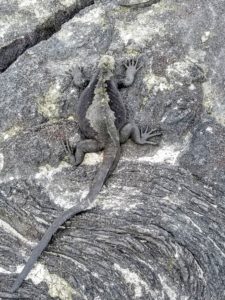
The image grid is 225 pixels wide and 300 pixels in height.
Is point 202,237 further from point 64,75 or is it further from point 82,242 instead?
point 64,75

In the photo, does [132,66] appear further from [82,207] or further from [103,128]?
[82,207]

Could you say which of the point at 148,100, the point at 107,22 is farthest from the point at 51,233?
the point at 107,22

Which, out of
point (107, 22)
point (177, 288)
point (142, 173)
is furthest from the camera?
point (107, 22)

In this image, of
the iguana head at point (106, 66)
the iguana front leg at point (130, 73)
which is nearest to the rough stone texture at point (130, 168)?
the iguana front leg at point (130, 73)

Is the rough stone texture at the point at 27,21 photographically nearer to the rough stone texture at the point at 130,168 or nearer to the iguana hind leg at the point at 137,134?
the rough stone texture at the point at 130,168

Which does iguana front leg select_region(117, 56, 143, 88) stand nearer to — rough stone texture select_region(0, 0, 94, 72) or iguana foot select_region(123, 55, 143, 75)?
iguana foot select_region(123, 55, 143, 75)

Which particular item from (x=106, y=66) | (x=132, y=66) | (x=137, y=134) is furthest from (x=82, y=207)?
(x=132, y=66)

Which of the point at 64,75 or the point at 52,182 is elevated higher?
the point at 64,75
